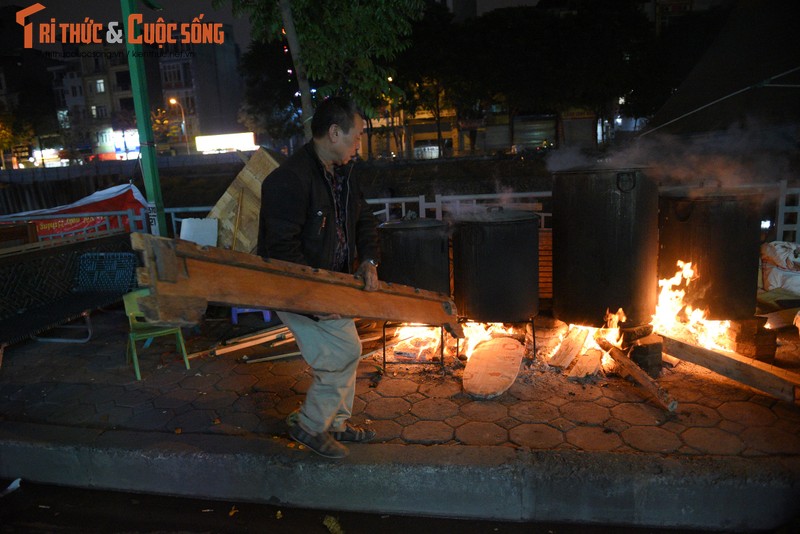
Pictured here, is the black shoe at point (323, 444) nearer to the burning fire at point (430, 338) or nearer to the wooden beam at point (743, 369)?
the burning fire at point (430, 338)

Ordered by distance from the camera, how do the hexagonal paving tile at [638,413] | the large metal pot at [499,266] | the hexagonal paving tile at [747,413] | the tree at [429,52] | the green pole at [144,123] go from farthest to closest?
the tree at [429,52]
the green pole at [144,123]
the large metal pot at [499,266]
the hexagonal paving tile at [638,413]
the hexagonal paving tile at [747,413]

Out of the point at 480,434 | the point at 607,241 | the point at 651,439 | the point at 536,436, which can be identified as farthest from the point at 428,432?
the point at 607,241

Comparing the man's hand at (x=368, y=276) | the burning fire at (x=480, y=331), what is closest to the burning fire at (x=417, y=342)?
the burning fire at (x=480, y=331)

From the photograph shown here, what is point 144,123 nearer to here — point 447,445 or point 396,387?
point 396,387

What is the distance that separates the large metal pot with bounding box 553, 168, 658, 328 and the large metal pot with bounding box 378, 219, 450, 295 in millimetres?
1189

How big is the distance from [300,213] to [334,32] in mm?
4844

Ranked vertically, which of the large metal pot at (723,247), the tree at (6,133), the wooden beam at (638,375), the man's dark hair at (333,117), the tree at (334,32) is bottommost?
the wooden beam at (638,375)

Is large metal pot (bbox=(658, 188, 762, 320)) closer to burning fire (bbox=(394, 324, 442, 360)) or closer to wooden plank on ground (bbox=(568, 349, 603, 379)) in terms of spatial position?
wooden plank on ground (bbox=(568, 349, 603, 379))

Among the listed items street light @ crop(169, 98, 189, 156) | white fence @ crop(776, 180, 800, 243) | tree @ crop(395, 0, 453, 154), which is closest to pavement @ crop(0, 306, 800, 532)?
white fence @ crop(776, 180, 800, 243)

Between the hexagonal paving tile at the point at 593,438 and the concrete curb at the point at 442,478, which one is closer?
the concrete curb at the point at 442,478

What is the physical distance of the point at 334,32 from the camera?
6789 mm

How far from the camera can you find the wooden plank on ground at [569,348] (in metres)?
4.49

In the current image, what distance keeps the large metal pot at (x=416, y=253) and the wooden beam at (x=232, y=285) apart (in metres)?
1.72

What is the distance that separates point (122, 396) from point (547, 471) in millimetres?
3720
